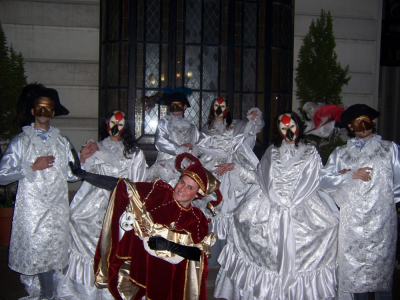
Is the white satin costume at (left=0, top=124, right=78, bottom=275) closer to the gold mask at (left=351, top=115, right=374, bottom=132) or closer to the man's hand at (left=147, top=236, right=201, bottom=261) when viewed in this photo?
the man's hand at (left=147, top=236, right=201, bottom=261)

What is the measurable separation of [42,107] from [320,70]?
521 centimetres

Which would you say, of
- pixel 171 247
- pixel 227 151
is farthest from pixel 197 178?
pixel 227 151

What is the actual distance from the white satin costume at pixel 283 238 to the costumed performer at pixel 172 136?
1445mm

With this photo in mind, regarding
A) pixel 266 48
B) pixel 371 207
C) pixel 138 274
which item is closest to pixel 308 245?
pixel 371 207

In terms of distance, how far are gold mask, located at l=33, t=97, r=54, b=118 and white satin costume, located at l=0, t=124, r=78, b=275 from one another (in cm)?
17

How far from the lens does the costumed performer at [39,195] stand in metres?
3.53

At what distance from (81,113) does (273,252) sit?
520 cm

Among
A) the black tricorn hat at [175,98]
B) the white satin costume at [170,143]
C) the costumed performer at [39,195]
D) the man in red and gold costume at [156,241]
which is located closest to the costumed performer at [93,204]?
the costumed performer at [39,195]

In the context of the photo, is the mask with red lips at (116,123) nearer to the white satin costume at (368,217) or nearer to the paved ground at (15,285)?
the paved ground at (15,285)

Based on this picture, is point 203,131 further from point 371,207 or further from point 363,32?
point 363,32

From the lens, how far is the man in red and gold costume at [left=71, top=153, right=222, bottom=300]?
291 centimetres

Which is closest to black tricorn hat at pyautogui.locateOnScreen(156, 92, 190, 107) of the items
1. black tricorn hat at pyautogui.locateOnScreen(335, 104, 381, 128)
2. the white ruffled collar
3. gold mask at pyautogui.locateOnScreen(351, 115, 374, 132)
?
the white ruffled collar

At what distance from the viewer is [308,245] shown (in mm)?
3502

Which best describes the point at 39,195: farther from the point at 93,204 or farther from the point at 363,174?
the point at 363,174
